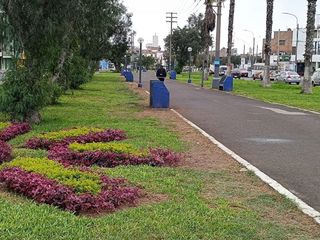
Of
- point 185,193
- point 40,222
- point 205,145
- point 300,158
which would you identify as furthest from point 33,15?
point 40,222

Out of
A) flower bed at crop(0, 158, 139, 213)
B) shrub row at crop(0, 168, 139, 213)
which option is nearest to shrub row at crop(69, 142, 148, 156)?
flower bed at crop(0, 158, 139, 213)

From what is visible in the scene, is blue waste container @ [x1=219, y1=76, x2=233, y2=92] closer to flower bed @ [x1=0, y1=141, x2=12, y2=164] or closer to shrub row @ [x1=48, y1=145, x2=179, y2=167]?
shrub row @ [x1=48, y1=145, x2=179, y2=167]

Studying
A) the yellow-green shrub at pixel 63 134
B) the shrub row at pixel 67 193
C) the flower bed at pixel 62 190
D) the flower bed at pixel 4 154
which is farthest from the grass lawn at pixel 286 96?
the shrub row at pixel 67 193

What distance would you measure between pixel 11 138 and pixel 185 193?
622cm

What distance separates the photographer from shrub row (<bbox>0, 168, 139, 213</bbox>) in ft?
19.0

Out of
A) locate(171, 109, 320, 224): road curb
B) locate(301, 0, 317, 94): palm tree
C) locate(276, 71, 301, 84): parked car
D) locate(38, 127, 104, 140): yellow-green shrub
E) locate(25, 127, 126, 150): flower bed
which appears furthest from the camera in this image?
locate(276, 71, 301, 84): parked car

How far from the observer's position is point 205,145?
11.1 meters

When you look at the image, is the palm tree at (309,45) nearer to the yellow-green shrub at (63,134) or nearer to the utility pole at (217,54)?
the utility pole at (217,54)

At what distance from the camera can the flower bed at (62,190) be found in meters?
5.82

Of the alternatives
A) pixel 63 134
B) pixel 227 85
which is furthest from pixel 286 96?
pixel 63 134

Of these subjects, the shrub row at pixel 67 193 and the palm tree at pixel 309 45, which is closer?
the shrub row at pixel 67 193

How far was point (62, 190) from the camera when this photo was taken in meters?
6.01

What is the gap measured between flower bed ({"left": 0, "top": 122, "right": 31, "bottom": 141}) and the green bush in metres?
0.66

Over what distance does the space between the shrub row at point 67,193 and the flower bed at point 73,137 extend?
11.0 feet
